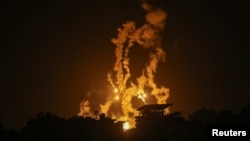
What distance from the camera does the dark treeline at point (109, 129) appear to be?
65.6m

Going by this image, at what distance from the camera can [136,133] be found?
7481cm

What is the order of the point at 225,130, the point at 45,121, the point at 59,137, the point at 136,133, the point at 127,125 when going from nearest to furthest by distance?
the point at 225,130, the point at 59,137, the point at 45,121, the point at 136,133, the point at 127,125

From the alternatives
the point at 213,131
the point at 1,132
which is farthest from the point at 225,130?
the point at 1,132

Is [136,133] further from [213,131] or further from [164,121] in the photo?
[213,131]

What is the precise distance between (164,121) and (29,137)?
21.1m

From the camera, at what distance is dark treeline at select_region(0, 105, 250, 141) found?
2584 inches

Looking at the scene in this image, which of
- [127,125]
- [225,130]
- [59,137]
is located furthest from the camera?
[127,125]
